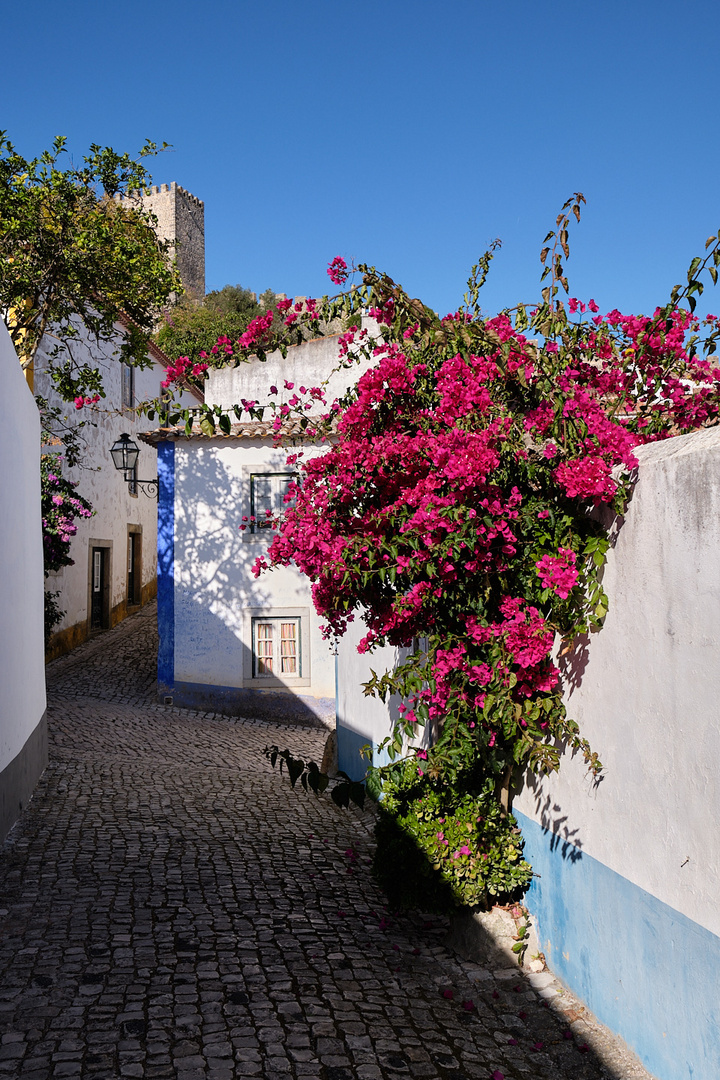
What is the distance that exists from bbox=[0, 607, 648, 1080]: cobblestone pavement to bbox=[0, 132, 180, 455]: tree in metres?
7.33

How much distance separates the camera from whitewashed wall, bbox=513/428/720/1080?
10.2ft

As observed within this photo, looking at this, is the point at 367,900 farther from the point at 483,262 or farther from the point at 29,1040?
the point at 483,262

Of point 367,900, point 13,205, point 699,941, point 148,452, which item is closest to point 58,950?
point 367,900

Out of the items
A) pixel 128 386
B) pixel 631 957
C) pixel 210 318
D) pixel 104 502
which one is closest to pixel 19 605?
pixel 631 957

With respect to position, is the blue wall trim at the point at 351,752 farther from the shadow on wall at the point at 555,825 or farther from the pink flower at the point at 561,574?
the pink flower at the point at 561,574

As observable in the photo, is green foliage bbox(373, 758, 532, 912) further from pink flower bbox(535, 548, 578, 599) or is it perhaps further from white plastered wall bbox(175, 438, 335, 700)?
white plastered wall bbox(175, 438, 335, 700)

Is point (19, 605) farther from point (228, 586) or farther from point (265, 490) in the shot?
point (265, 490)

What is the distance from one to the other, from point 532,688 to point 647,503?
118 centimetres

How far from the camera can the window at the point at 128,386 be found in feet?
68.0

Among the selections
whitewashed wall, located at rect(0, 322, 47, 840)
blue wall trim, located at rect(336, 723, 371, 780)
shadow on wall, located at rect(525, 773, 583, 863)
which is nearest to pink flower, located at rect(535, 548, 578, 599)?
shadow on wall, located at rect(525, 773, 583, 863)

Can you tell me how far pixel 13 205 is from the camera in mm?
12172

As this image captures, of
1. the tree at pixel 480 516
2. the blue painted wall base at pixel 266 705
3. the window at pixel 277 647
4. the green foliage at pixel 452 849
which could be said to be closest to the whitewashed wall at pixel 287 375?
the window at pixel 277 647

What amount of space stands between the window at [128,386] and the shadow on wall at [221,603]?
7080 millimetres

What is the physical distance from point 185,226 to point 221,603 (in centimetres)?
4274
